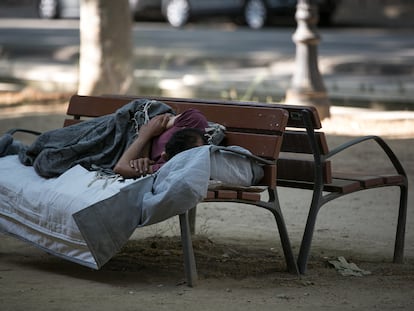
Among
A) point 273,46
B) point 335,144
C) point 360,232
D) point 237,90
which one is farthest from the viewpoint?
point 273,46

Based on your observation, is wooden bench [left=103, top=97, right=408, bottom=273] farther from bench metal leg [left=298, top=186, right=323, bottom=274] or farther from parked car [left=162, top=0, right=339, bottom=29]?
parked car [left=162, top=0, right=339, bottom=29]

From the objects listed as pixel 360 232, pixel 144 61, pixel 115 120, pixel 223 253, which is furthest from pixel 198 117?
pixel 144 61

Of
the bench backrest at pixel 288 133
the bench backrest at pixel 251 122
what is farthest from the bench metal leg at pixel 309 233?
the bench backrest at pixel 251 122

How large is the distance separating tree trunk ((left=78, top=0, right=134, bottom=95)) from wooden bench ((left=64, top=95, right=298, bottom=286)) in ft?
19.8

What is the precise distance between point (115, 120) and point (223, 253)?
1.00 m

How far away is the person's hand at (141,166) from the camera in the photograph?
18.5 feet

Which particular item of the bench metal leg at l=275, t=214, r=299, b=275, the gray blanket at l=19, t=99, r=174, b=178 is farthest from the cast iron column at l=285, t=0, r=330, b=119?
the bench metal leg at l=275, t=214, r=299, b=275

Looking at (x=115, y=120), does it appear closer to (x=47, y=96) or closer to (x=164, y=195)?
(x=164, y=195)

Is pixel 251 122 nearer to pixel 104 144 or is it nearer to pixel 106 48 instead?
pixel 104 144

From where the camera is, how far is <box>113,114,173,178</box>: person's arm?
5658mm

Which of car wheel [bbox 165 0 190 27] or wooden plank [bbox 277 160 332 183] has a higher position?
wooden plank [bbox 277 160 332 183]

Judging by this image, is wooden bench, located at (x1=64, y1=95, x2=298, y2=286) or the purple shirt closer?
wooden bench, located at (x1=64, y1=95, x2=298, y2=286)

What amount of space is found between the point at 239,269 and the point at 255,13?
17.4 metres

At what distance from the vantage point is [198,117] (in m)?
5.70
